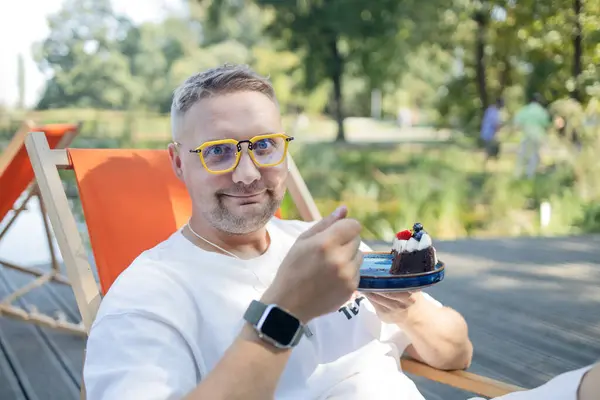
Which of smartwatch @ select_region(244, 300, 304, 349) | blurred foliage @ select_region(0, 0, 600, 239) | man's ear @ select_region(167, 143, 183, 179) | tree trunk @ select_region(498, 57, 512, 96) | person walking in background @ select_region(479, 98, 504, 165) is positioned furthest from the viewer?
tree trunk @ select_region(498, 57, 512, 96)

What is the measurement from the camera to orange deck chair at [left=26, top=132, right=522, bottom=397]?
169cm

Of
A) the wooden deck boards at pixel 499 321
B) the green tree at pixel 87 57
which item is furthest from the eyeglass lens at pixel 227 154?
the green tree at pixel 87 57

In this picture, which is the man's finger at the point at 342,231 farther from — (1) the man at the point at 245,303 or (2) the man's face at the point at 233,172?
(2) the man's face at the point at 233,172

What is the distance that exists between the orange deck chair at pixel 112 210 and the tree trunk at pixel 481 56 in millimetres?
15182

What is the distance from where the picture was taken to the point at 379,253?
5.63ft

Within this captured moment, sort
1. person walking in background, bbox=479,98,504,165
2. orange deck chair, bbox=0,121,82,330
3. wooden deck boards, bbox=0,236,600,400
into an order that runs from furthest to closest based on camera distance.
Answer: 1. person walking in background, bbox=479,98,504,165
2. orange deck chair, bbox=0,121,82,330
3. wooden deck boards, bbox=0,236,600,400

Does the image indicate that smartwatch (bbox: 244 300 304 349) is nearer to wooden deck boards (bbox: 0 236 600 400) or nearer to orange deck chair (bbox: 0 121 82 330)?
wooden deck boards (bbox: 0 236 600 400)

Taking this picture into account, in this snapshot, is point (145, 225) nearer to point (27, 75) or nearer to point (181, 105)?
point (181, 105)

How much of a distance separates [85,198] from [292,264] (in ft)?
3.43

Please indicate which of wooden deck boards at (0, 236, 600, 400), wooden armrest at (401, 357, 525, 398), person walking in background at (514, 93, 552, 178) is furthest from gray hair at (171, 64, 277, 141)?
person walking in background at (514, 93, 552, 178)

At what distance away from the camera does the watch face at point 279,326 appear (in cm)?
106

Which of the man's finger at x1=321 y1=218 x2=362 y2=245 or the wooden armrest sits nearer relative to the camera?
the man's finger at x1=321 y1=218 x2=362 y2=245

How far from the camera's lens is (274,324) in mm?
1063

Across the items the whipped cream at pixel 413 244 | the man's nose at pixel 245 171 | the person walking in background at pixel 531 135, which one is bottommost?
the person walking in background at pixel 531 135
